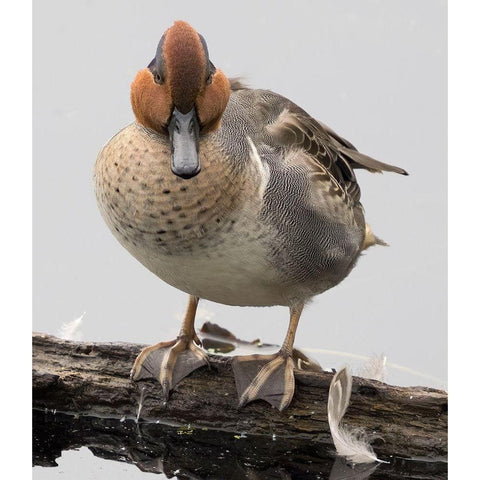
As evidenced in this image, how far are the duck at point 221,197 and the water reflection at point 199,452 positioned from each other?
0.13m

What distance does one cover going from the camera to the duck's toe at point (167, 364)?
3172 millimetres

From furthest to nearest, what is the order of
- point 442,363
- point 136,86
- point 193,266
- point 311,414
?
point 442,363 → point 311,414 → point 193,266 → point 136,86

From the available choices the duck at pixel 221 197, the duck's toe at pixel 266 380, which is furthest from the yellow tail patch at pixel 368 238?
the duck's toe at pixel 266 380

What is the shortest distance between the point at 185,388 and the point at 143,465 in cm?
29

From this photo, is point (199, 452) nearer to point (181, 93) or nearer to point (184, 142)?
point (184, 142)

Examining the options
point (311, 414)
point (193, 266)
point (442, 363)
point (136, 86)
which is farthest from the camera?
point (442, 363)

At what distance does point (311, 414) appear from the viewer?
10.1 feet

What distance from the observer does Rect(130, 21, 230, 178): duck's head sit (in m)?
2.55

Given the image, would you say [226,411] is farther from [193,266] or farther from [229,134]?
[229,134]

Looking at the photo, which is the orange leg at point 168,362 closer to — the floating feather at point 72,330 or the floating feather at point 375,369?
the floating feather at point 72,330


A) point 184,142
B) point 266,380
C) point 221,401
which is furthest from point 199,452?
point 184,142

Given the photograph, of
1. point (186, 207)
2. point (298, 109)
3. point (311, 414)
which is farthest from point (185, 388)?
point (298, 109)

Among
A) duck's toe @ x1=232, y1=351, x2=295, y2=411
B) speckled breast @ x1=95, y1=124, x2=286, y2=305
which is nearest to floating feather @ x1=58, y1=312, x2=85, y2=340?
duck's toe @ x1=232, y1=351, x2=295, y2=411

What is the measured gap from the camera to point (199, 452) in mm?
3004
